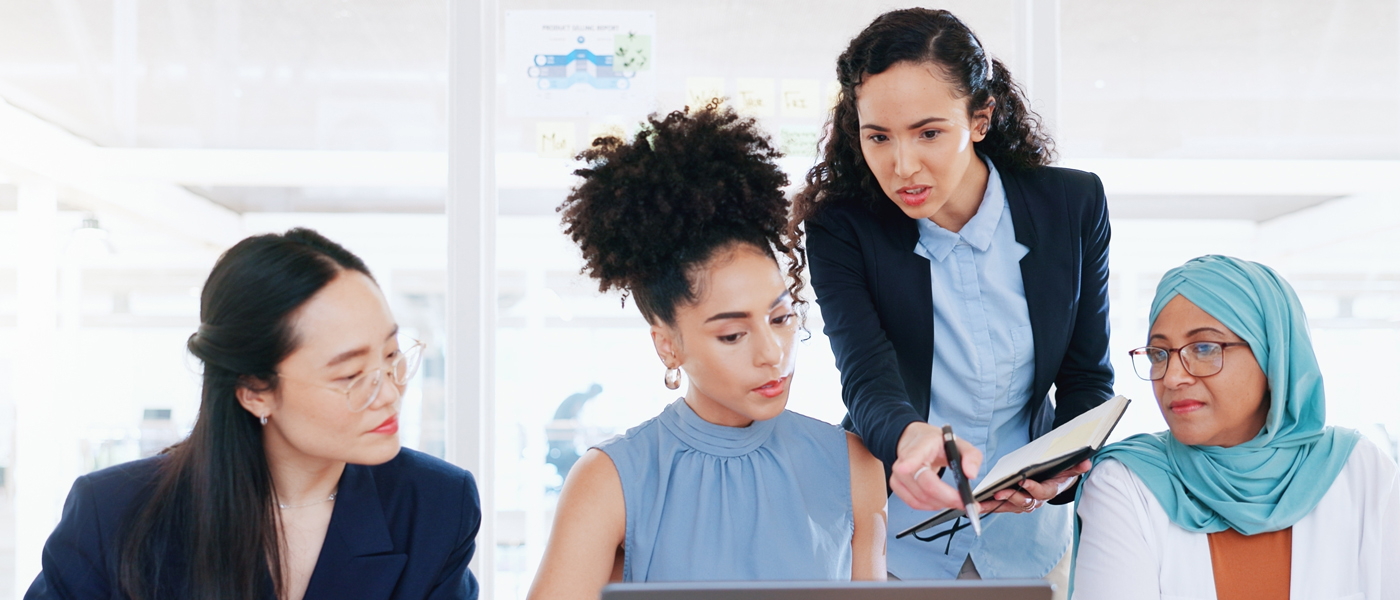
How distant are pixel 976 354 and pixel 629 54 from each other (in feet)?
4.78

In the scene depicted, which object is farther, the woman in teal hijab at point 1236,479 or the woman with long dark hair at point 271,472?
the woman in teal hijab at point 1236,479

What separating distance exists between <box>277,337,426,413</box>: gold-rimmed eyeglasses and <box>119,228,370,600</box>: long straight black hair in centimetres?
8

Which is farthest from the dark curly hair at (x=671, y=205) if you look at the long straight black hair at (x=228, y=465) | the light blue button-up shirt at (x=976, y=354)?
the long straight black hair at (x=228, y=465)

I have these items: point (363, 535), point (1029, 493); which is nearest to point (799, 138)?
point (1029, 493)

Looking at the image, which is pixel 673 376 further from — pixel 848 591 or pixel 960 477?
pixel 848 591

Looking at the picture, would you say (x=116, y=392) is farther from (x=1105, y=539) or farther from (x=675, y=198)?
(x=1105, y=539)

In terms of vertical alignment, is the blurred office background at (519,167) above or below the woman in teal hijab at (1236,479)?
above

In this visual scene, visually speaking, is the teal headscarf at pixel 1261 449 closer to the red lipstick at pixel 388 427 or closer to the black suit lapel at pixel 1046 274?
the black suit lapel at pixel 1046 274

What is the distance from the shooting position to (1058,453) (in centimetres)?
118

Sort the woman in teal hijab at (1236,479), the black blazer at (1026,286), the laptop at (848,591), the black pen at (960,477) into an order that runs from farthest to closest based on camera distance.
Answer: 1. the black blazer at (1026,286)
2. the woman in teal hijab at (1236,479)
3. the black pen at (960,477)
4. the laptop at (848,591)

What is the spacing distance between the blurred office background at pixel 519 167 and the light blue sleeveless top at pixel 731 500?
3.88ft

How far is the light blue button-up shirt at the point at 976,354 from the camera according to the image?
1.65 metres

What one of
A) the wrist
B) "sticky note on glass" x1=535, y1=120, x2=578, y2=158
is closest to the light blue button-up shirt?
the wrist

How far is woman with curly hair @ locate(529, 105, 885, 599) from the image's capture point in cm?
144
